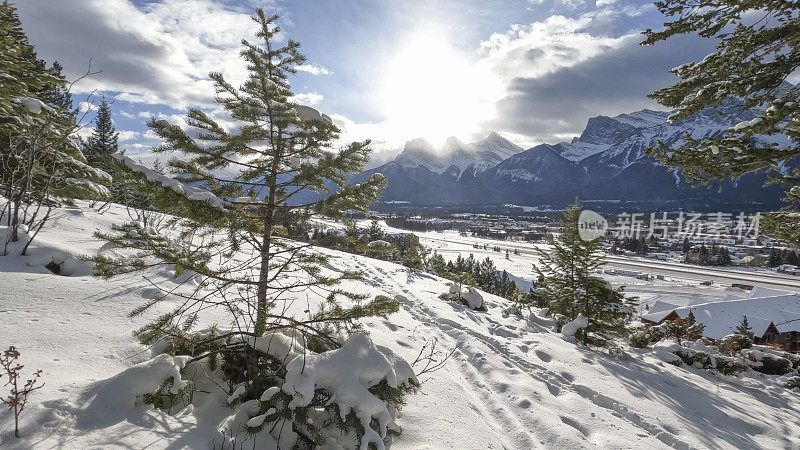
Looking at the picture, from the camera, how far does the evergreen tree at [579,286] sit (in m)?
9.28

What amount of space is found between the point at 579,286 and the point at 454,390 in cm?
650

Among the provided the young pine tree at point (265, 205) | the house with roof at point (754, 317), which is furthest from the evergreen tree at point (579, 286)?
the house with roof at point (754, 317)

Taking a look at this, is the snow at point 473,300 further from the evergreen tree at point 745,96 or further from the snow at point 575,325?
the evergreen tree at point 745,96

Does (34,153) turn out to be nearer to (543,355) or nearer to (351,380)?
(351,380)

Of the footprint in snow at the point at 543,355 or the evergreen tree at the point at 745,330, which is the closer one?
the footprint in snow at the point at 543,355

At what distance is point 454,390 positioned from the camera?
4953 millimetres

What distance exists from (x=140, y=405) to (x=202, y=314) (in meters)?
2.70

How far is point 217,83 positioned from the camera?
11.6 feet

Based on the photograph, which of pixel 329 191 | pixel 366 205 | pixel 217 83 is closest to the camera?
pixel 217 83

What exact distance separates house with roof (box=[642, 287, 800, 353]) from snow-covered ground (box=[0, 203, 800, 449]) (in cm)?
3261

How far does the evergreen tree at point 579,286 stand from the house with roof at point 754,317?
101 feet

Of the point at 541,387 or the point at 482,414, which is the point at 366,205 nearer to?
the point at 482,414

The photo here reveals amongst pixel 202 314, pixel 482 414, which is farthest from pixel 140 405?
pixel 482 414

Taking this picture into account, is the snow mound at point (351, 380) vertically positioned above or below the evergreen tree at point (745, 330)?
above
